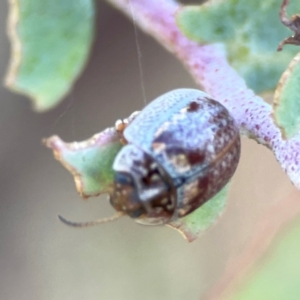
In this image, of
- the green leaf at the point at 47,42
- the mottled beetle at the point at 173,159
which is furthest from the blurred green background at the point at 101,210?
the mottled beetle at the point at 173,159

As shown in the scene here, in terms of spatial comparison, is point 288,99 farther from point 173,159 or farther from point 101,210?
point 101,210

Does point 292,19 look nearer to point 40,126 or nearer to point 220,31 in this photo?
point 220,31

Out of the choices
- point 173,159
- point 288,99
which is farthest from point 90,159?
point 288,99

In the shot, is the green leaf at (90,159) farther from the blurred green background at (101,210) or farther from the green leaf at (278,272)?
the green leaf at (278,272)

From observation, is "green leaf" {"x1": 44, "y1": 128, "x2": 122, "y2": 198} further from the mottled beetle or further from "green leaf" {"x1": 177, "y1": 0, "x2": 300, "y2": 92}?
"green leaf" {"x1": 177, "y1": 0, "x2": 300, "y2": 92}

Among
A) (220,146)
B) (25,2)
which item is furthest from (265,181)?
(25,2)
